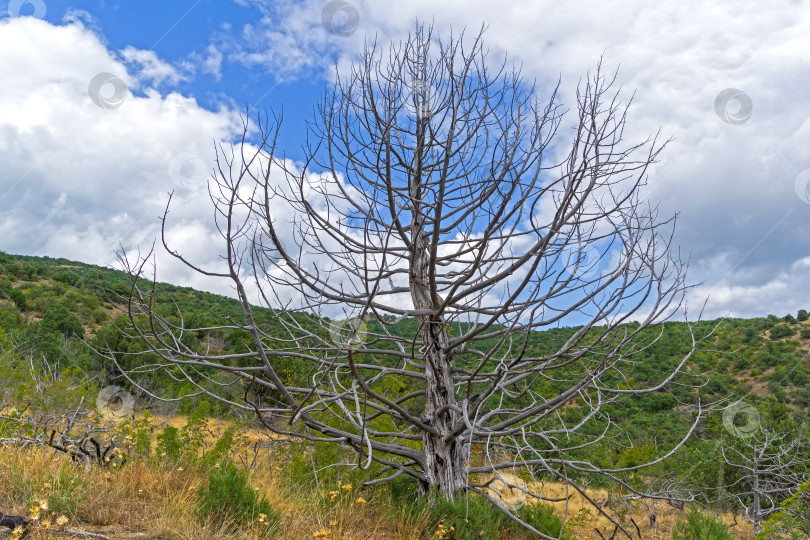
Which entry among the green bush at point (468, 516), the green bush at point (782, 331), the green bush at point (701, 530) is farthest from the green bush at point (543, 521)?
the green bush at point (782, 331)

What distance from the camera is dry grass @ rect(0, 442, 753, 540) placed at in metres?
3.39

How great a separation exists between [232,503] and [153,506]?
746 mm

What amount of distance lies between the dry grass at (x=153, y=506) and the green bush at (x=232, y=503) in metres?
0.07

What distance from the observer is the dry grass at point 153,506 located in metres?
3.39

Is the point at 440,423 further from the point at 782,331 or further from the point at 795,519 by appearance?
the point at 782,331

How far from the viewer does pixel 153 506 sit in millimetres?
3900

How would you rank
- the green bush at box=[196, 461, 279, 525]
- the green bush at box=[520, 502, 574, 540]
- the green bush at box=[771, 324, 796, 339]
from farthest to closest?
the green bush at box=[771, 324, 796, 339], the green bush at box=[520, 502, 574, 540], the green bush at box=[196, 461, 279, 525]

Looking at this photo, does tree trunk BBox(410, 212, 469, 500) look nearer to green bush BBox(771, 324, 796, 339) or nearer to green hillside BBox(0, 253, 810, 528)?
green hillside BBox(0, 253, 810, 528)

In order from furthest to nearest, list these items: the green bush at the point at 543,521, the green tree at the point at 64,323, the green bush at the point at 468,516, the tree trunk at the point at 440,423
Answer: the green tree at the point at 64,323, the green bush at the point at 543,521, the tree trunk at the point at 440,423, the green bush at the point at 468,516

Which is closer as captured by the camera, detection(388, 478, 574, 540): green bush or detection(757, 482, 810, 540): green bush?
detection(388, 478, 574, 540): green bush

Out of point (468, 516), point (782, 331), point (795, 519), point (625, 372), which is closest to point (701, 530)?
point (795, 519)

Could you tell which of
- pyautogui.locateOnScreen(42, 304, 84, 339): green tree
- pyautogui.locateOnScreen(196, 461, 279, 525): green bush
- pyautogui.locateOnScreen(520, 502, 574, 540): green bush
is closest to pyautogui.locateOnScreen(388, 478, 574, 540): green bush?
pyautogui.locateOnScreen(520, 502, 574, 540): green bush

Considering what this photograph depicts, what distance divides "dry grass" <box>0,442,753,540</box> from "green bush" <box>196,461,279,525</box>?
0.24 ft

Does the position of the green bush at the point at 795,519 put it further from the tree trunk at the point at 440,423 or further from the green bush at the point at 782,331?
the green bush at the point at 782,331
